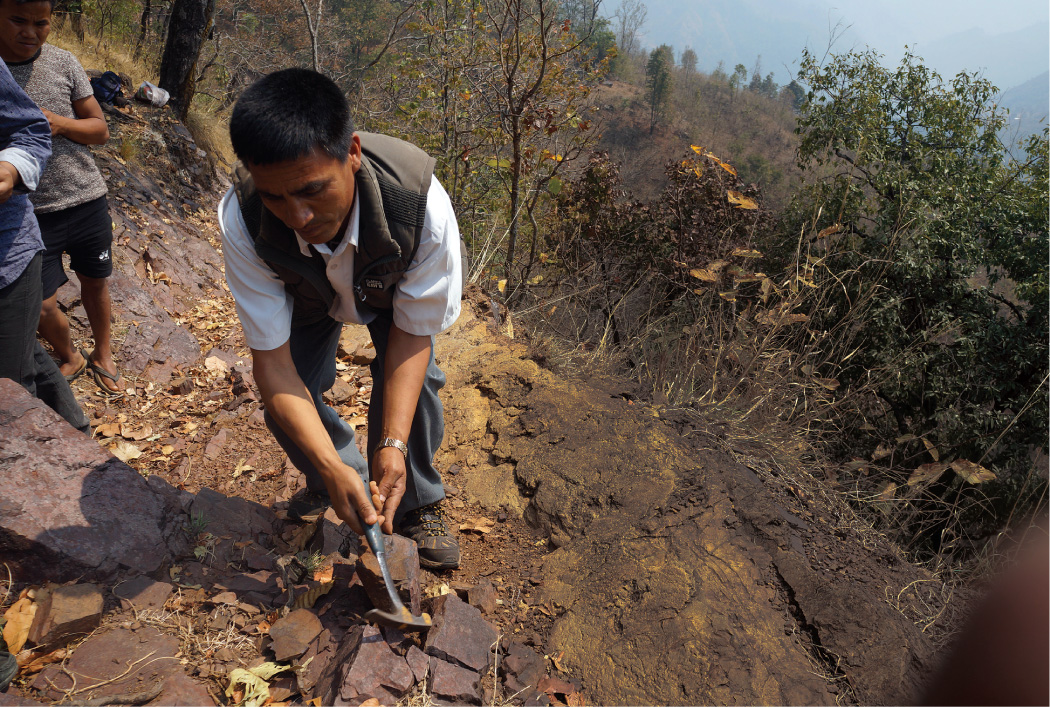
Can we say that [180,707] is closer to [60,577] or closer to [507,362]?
[60,577]

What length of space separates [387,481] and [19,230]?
4.94 feet

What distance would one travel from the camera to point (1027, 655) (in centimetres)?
52

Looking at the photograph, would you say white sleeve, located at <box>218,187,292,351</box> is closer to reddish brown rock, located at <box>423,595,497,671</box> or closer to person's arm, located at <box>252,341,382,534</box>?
person's arm, located at <box>252,341,382,534</box>

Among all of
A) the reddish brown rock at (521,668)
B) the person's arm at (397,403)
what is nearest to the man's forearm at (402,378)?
the person's arm at (397,403)

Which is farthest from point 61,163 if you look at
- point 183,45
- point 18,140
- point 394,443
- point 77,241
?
point 183,45

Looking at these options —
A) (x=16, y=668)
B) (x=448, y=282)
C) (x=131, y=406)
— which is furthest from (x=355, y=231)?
(x=131, y=406)

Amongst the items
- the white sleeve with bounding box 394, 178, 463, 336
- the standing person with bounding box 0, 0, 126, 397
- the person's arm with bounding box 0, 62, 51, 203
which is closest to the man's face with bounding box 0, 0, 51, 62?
the standing person with bounding box 0, 0, 126, 397

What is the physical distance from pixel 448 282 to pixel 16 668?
4.75 ft

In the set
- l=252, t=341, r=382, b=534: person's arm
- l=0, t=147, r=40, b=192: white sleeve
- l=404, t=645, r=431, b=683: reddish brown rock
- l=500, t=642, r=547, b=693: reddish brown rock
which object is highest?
l=0, t=147, r=40, b=192: white sleeve

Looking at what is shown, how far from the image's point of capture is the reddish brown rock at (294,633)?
166 centimetres

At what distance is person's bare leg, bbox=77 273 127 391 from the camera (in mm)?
2842

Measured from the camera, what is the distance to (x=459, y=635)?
177 centimetres

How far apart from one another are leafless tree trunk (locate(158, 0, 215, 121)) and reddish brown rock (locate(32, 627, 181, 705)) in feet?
18.9

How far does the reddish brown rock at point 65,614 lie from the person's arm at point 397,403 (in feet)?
2.69
